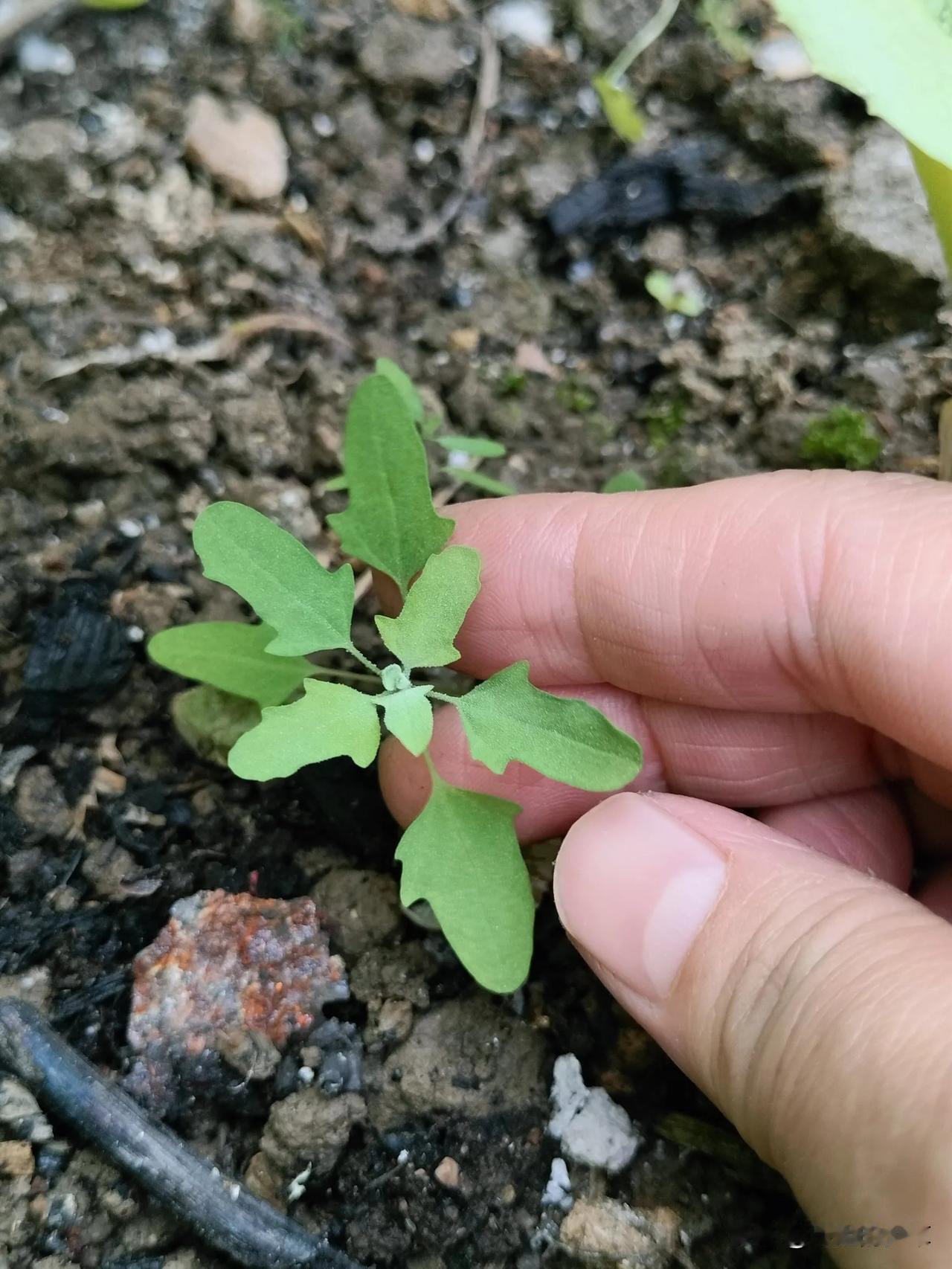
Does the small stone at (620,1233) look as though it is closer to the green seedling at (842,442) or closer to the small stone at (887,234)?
the green seedling at (842,442)

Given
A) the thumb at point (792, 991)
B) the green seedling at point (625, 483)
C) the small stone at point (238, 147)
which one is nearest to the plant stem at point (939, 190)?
the green seedling at point (625, 483)

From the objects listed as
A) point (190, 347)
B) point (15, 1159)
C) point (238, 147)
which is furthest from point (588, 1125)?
point (238, 147)

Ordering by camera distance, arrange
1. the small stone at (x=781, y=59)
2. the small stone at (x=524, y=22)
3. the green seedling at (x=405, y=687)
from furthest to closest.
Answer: the small stone at (x=524, y=22), the small stone at (x=781, y=59), the green seedling at (x=405, y=687)

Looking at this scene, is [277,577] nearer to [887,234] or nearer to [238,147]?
[238,147]

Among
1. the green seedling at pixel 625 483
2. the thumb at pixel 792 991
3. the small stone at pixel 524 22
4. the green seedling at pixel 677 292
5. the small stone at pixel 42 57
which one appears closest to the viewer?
the thumb at pixel 792 991

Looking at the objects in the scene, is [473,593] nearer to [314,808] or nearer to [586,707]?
[586,707]

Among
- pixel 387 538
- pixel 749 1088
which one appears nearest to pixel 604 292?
pixel 387 538

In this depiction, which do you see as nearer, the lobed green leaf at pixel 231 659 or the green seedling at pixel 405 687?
the green seedling at pixel 405 687

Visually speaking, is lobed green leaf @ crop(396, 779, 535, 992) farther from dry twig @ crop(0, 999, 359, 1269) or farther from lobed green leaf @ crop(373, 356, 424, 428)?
lobed green leaf @ crop(373, 356, 424, 428)

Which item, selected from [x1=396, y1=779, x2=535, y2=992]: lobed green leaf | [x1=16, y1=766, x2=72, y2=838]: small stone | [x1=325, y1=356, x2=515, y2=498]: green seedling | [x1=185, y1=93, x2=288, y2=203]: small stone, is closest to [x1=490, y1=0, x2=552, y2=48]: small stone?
[x1=185, y1=93, x2=288, y2=203]: small stone
